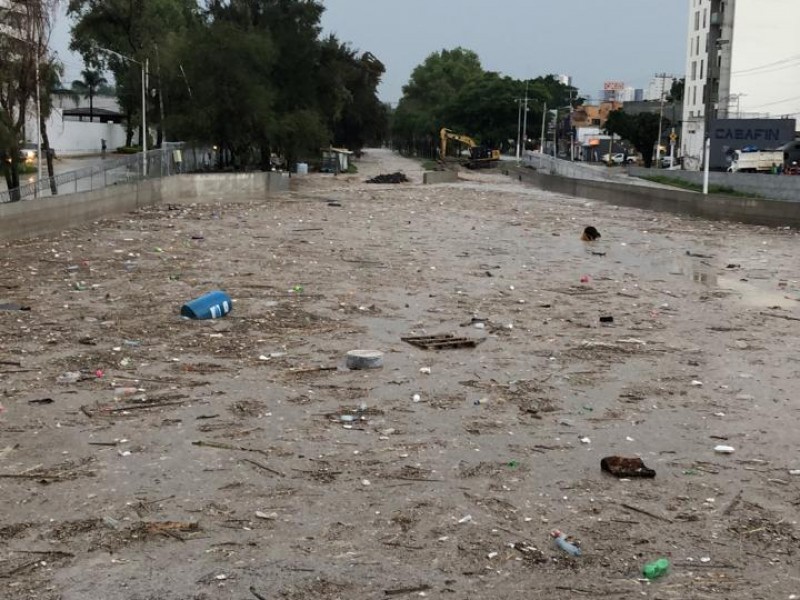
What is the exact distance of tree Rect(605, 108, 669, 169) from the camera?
3696 inches

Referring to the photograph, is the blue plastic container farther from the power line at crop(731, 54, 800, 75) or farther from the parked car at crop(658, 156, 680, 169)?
the power line at crop(731, 54, 800, 75)

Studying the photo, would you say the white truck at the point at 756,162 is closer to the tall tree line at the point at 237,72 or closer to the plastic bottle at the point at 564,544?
the tall tree line at the point at 237,72

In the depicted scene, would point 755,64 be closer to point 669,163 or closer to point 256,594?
point 669,163

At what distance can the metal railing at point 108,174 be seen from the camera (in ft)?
85.1

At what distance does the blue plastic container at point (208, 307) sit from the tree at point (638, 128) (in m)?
84.9

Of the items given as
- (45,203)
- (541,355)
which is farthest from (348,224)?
(541,355)

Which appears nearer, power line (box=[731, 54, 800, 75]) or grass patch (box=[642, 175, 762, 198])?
grass patch (box=[642, 175, 762, 198])

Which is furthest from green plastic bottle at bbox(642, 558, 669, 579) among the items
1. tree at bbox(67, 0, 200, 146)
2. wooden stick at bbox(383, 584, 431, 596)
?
tree at bbox(67, 0, 200, 146)

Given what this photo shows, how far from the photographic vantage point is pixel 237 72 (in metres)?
47.3

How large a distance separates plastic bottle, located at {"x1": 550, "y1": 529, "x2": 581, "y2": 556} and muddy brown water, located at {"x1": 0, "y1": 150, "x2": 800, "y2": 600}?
2.4 inches

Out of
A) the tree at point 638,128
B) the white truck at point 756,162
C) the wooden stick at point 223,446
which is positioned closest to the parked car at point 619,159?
the tree at point 638,128

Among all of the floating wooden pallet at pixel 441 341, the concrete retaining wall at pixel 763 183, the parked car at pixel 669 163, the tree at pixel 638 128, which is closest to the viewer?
the floating wooden pallet at pixel 441 341

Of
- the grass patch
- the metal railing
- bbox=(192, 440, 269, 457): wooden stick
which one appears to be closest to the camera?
bbox=(192, 440, 269, 457): wooden stick

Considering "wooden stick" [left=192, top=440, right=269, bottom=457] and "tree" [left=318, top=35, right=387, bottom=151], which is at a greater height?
"tree" [left=318, top=35, right=387, bottom=151]
